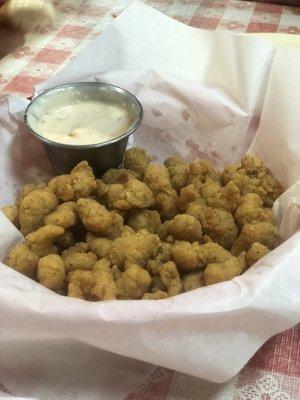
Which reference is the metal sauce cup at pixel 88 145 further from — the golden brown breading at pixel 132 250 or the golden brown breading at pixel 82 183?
the golden brown breading at pixel 132 250

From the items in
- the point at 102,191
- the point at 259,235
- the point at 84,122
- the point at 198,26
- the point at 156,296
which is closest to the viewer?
the point at 156,296

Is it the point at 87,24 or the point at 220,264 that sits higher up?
the point at 220,264

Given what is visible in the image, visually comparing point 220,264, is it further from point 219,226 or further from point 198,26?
point 198,26

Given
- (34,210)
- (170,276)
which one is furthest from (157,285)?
(34,210)

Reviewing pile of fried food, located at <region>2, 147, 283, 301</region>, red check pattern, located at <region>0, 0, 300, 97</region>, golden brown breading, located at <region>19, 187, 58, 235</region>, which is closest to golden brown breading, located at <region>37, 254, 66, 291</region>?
pile of fried food, located at <region>2, 147, 283, 301</region>

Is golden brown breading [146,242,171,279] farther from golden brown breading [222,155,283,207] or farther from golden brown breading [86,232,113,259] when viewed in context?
golden brown breading [222,155,283,207]
